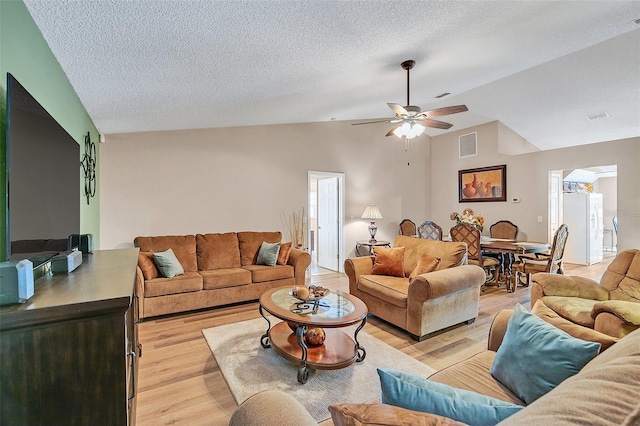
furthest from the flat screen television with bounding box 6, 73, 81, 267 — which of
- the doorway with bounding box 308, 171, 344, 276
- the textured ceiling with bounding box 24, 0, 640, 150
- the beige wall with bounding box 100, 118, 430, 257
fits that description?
the doorway with bounding box 308, 171, 344, 276

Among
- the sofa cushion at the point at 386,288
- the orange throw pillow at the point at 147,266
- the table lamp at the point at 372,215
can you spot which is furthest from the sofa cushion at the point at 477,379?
the table lamp at the point at 372,215

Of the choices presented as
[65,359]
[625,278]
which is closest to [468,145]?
[625,278]

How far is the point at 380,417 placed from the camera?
2.25ft

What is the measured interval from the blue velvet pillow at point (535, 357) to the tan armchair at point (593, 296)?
561 millimetres

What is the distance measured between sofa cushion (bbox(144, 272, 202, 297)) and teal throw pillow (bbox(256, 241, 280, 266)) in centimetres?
94

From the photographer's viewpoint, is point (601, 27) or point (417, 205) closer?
point (601, 27)

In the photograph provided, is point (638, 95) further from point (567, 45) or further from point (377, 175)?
point (377, 175)

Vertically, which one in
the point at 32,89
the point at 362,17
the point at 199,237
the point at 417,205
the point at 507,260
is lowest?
the point at 507,260

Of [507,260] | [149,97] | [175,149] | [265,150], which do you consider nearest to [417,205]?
[507,260]

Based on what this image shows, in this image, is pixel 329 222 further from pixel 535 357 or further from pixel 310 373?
pixel 535 357

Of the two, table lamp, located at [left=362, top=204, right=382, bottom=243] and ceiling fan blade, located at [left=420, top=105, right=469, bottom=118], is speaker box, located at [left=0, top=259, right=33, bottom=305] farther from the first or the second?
table lamp, located at [left=362, top=204, right=382, bottom=243]

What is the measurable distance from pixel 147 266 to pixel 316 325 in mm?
2492

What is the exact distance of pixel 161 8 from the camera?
1.54 m

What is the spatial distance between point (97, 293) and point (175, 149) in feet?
12.6
